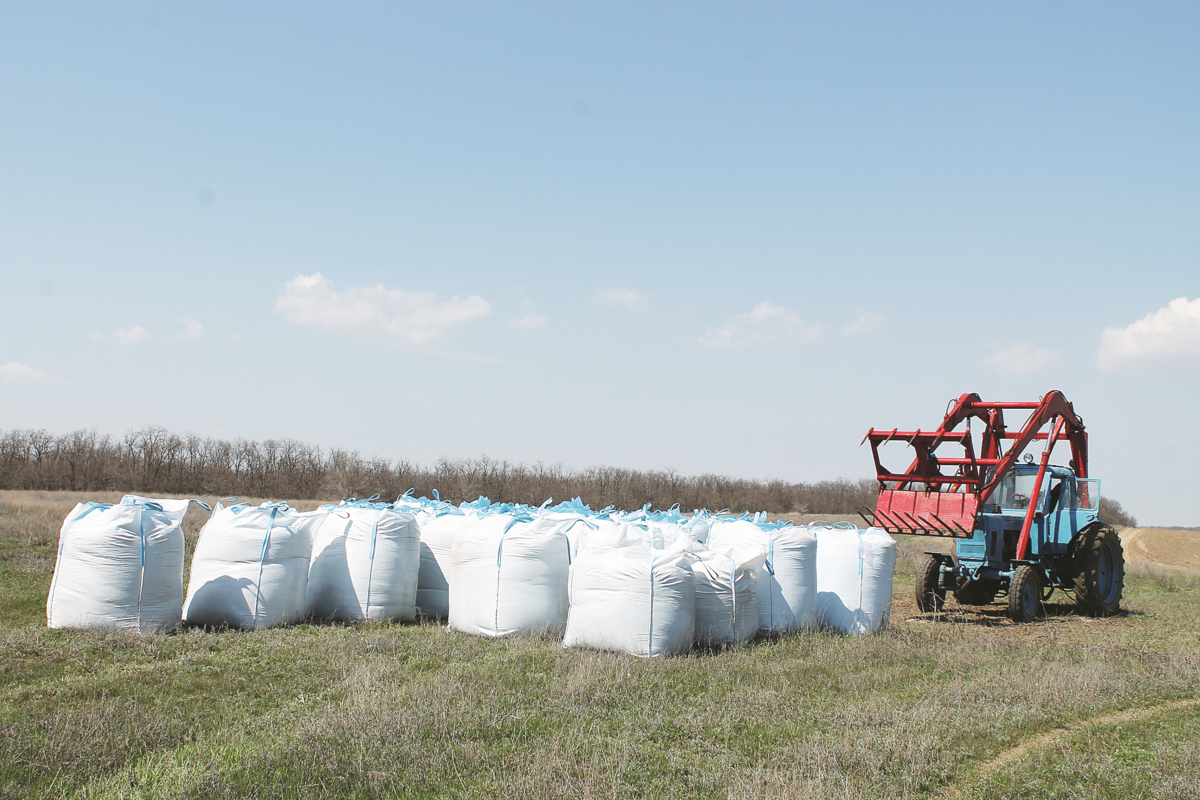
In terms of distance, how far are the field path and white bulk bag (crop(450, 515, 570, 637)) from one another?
3.48m

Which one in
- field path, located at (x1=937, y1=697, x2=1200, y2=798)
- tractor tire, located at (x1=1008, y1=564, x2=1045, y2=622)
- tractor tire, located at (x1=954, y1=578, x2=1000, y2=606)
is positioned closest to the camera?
field path, located at (x1=937, y1=697, x2=1200, y2=798)

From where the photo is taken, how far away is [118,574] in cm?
631

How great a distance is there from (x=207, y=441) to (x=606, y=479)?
2235 centimetres

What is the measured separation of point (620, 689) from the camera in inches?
200

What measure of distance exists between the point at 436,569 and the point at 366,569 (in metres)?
0.78

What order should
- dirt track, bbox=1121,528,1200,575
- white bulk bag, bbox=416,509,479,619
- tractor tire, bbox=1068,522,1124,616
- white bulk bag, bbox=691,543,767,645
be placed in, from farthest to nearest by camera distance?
dirt track, bbox=1121,528,1200,575, tractor tire, bbox=1068,522,1124,616, white bulk bag, bbox=416,509,479,619, white bulk bag, bbox=691,543,767,645

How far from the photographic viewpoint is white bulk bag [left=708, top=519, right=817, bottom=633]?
7508 mm

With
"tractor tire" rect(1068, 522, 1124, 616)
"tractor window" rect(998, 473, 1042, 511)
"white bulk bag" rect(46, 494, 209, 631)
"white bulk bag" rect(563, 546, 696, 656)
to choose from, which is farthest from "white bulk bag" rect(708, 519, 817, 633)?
"tractor tire" rect(1068, 522, 1124, 616)

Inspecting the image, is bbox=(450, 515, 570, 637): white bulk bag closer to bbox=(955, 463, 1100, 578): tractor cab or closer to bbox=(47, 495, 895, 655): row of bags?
bbox=(47, 495, 895, 655): row of bags

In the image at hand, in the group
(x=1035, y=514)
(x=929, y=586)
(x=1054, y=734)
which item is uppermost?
(x=1035, y=514)

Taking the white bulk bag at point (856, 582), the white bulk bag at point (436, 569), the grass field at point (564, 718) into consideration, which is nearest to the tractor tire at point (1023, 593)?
the white bulk bag at point (856, 582)

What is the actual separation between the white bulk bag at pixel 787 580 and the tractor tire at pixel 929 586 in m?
3.22

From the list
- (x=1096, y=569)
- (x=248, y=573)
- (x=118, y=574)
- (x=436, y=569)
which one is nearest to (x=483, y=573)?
(x=436, y=569)

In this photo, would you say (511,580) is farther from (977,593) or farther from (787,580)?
(977,593)
